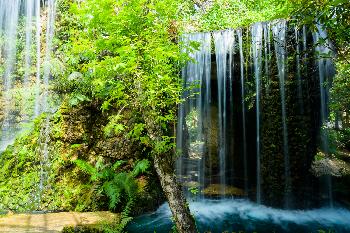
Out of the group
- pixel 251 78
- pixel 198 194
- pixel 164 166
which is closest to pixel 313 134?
pixel 251 78

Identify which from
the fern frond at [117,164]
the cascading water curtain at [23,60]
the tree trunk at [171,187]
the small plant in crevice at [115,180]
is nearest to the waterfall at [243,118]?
the small plant in crevice at [115,180]

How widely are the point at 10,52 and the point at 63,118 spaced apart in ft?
24.3

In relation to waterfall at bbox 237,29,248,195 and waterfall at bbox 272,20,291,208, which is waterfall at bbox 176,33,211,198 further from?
waterfall at bbox 272,20,291,208

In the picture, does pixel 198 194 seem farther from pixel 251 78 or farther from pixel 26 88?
pixel 26 88

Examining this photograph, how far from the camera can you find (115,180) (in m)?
8.40

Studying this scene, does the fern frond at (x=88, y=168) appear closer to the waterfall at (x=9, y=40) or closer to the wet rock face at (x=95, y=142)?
the wet rock face at (x=95, y=142)

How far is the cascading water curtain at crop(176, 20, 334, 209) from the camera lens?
10633 mm

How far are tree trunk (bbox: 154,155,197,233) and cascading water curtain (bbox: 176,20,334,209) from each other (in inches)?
179

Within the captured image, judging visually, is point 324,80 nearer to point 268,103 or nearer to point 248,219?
point 268,103

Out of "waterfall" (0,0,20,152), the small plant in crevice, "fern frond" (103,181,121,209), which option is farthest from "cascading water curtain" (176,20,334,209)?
"waterfall" (0,0,20,152)

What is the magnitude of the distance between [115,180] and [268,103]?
18.2 ft

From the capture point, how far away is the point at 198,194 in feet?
39.7

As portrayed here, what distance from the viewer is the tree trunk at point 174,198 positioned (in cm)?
538

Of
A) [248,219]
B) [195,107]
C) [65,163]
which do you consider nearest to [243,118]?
[195,107]
